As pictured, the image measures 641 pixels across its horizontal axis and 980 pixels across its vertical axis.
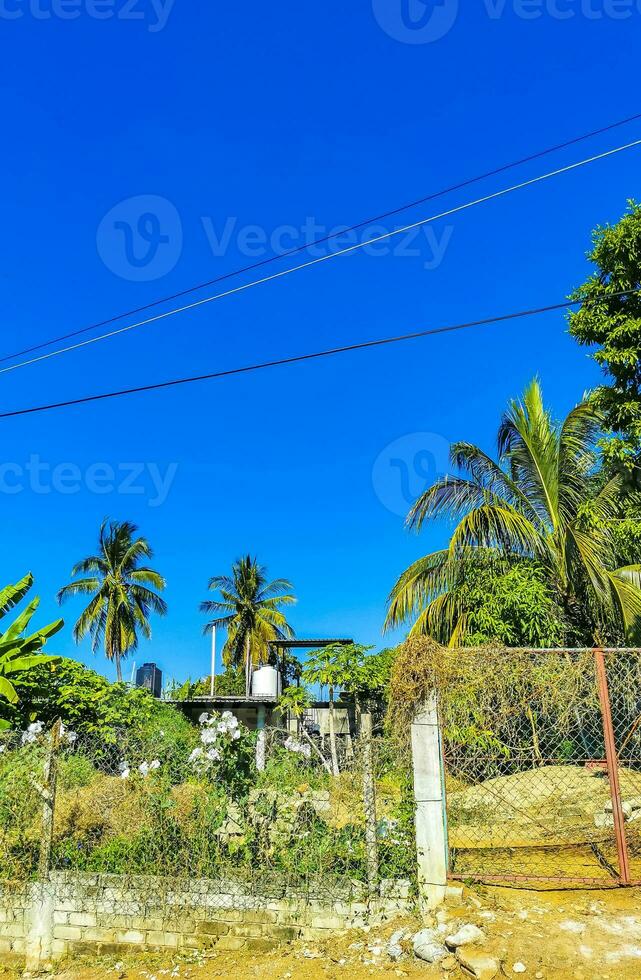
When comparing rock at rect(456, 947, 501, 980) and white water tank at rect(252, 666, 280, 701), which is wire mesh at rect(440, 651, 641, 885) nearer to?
rock at rect(456, 947, 501, 980)

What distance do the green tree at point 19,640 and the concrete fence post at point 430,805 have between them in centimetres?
705

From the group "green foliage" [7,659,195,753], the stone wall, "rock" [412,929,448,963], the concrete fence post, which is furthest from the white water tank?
"rock" [412,929,448,963]

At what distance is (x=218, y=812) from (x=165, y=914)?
0.78 meters

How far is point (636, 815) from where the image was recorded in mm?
5980

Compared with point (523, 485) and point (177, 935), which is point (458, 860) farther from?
point (523, 485)

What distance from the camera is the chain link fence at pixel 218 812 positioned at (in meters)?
4.88

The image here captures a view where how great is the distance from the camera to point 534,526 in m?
12.9

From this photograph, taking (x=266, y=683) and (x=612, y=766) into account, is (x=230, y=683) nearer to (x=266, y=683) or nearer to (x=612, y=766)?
(x=266, y=683)

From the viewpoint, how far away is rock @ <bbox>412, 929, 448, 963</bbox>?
4229 millimetres

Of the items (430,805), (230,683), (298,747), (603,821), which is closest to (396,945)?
(430,805)

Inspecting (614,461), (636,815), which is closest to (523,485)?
(614,461)

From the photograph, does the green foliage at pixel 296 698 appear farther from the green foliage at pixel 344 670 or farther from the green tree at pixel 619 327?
the green tree at pixel 619 327

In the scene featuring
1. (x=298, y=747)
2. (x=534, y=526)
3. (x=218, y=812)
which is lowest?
(x=218, y=812)

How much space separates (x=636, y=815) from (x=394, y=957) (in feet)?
9.50
